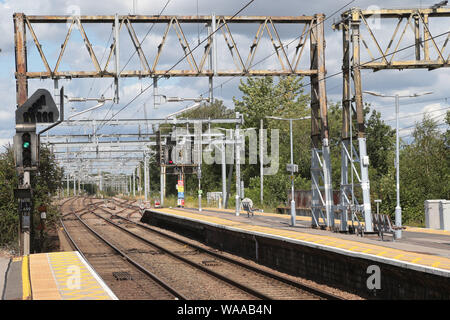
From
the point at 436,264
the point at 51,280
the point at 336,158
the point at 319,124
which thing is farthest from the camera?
the point at 336,158

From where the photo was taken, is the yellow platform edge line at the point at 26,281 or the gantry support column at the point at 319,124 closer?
the yellow platform edge line at the point at 26,281

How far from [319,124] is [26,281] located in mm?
15154

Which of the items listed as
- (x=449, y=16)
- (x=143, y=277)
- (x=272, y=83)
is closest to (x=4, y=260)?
(x=143, y=277)

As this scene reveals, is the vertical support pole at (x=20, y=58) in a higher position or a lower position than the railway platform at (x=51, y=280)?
higher

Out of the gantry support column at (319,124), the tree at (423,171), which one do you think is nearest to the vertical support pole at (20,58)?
the gantry support column at (319,124)

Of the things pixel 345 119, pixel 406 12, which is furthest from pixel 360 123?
pixel 406 12

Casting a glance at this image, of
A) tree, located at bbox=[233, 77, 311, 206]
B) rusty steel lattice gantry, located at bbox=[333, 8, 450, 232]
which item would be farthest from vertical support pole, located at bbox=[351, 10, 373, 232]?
tree, located at bbox=[233, 77, 311, 206]

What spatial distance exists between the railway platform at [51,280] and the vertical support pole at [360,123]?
34.3ft

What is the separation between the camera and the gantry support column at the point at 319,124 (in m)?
24.6

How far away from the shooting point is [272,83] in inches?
3263

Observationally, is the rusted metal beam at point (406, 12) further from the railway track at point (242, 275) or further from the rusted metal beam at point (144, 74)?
the railway track at point (242, 275)

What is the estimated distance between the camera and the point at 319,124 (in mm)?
25406

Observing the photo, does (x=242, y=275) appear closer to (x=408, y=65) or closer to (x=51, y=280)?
(x=51, y=280)
